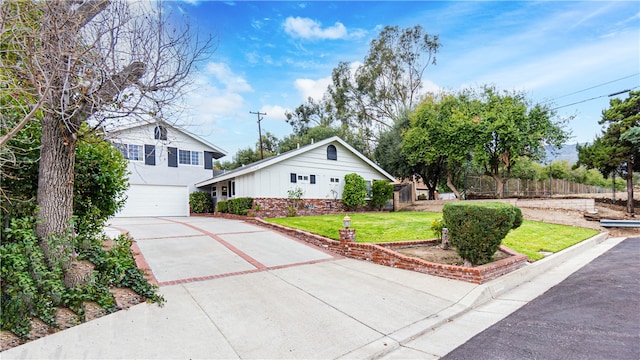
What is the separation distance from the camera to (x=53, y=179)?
168 inches

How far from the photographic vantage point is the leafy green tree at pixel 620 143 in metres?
16.6

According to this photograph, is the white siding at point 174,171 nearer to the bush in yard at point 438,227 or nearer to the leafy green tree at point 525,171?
the bush in yard at point 438,227

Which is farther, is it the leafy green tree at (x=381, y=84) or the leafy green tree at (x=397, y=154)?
the leafy green tree at (x=381, y=84)

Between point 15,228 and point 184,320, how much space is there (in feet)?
7.72

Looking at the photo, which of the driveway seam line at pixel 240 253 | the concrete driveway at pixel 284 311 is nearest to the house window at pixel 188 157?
the driveway seam line at pixel 240 253

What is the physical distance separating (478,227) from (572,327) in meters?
2.31

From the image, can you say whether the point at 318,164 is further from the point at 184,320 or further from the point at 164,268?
the point at 184,320

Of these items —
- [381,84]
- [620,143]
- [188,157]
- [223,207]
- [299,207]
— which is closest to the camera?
[620,143]

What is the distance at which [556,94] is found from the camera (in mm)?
17766

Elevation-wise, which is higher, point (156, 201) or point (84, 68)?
point (84, 68)

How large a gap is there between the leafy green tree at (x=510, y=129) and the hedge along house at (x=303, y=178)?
21.0 ft

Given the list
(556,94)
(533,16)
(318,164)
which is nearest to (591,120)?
(556,94)

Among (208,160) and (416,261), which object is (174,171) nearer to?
(208,160)

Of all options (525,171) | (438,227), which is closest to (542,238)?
(438,227)
